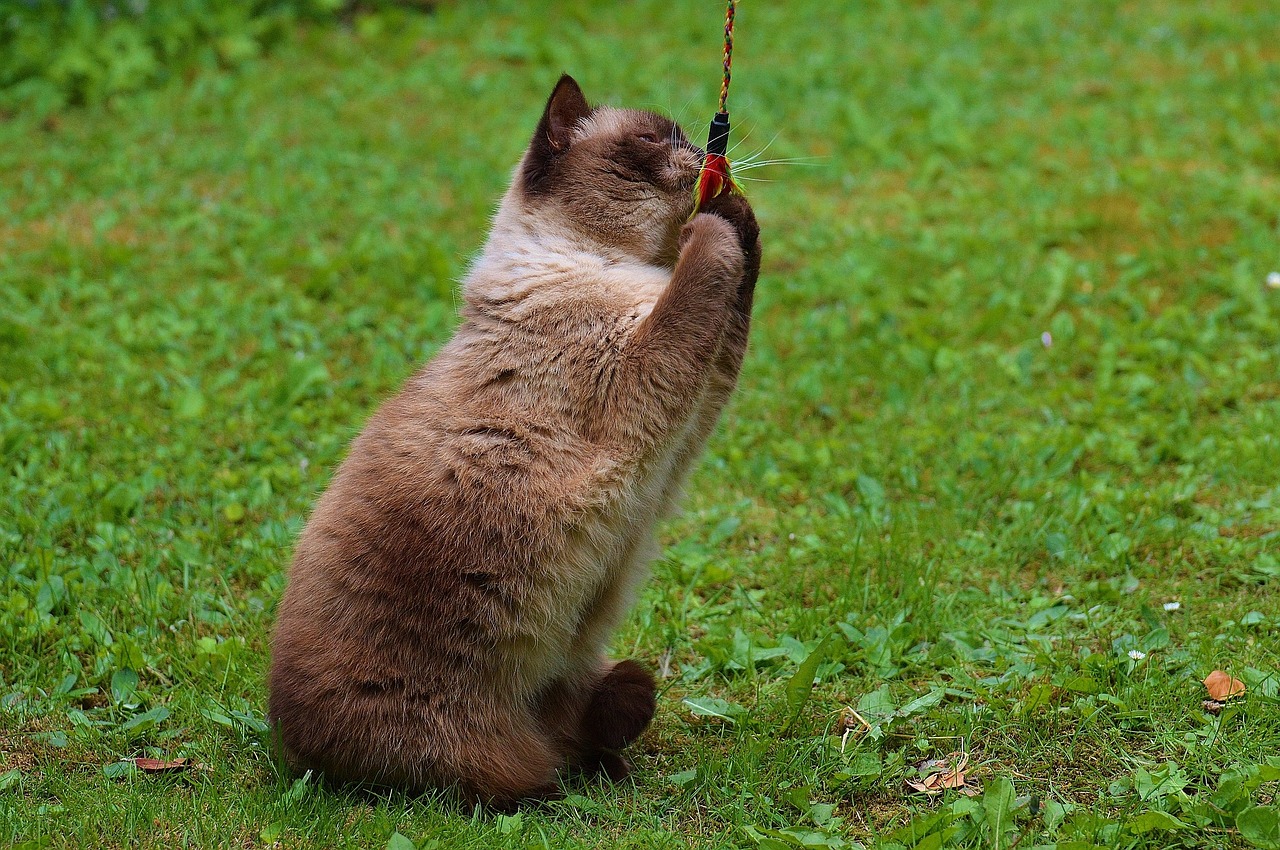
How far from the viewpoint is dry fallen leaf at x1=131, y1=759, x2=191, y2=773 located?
3588 mm

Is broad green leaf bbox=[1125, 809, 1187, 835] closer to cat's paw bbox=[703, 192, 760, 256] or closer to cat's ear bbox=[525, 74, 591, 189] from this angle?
cat's paw bbox=[703, 192, 760, 256]

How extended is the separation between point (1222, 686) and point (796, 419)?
2443 mm

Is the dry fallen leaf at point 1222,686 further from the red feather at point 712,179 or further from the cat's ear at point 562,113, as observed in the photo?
the cat's ear at point 562,113

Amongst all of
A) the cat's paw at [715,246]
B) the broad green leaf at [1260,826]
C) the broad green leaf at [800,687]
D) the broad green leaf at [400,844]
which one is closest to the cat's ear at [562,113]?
the cat's paw at [715,246]

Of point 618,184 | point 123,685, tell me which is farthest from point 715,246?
point 123,685

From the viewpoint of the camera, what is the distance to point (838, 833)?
317 cm

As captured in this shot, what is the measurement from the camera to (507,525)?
3.24m

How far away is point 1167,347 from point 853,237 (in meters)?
1.98

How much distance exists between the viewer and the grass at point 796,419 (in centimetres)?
342

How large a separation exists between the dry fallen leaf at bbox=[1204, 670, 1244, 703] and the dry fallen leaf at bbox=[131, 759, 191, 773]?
289cm

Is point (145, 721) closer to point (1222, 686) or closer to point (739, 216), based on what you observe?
point (739, 216)

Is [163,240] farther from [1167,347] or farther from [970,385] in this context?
[1167,347]

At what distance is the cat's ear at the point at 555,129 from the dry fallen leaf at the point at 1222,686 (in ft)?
7.83

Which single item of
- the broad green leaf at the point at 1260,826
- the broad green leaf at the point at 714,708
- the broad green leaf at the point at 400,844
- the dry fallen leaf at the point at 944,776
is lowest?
the broad green leaf at the point at 714,708
